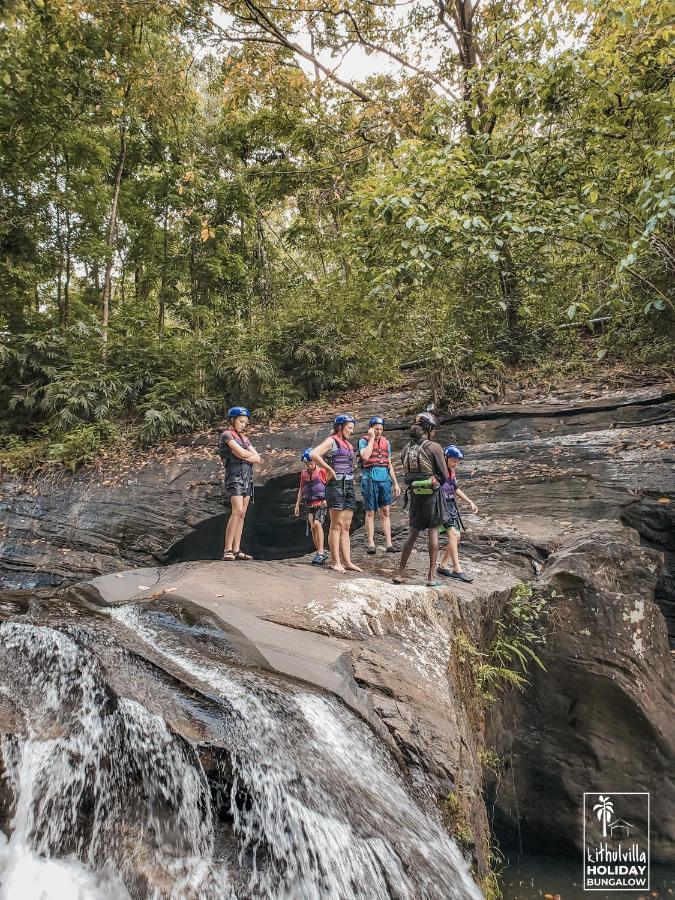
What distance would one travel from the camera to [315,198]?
1391 centimetres

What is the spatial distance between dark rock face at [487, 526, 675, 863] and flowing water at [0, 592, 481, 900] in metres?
3.59

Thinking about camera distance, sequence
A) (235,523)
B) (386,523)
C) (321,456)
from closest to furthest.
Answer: (321,456) → (235,523) → (386,523)

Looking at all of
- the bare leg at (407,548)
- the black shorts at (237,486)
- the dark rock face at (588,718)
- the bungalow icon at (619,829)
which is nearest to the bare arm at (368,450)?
the black shorts at (237,486)

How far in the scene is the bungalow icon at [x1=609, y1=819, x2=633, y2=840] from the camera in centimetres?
616

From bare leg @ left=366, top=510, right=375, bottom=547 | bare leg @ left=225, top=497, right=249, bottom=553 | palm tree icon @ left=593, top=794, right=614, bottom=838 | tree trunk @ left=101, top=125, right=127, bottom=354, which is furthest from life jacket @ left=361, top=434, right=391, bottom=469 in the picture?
tree trunk @ left=101, top=125, right=127, bottom=354

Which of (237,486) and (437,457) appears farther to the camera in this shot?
(237,486)

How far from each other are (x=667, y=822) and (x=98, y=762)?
21.3 ft

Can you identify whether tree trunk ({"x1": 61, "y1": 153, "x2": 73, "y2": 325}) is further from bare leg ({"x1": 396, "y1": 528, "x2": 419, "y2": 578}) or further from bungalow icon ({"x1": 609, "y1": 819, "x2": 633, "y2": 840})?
bungalow icon ({"x1": 609, "y1": 819, "x2": 633, "y2": 840})

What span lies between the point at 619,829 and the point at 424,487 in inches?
182

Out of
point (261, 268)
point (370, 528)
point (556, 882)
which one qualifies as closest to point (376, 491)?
point (370, 528)

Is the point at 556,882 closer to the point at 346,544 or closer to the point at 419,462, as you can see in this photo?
the point at 346,544

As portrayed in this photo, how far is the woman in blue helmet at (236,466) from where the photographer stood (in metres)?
6.77

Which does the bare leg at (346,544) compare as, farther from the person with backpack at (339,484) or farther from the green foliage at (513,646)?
the green foliage at (513,646)

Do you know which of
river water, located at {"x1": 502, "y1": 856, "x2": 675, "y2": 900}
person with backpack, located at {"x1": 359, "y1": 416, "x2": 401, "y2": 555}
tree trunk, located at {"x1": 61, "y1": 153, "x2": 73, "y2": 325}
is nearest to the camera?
river water, located at {"x1": 502, "y1": 856, "x2": 675, "y2": 900}
